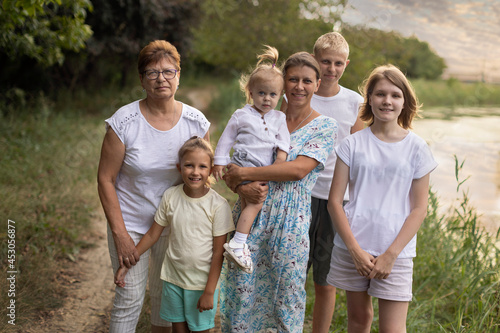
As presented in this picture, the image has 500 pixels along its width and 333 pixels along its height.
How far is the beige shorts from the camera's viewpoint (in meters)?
2.14

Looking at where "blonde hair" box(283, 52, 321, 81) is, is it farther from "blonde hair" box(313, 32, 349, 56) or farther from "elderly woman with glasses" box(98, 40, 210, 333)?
"elderly woman with glasses" box(98, 40, 210, 333)

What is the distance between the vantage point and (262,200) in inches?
88.9

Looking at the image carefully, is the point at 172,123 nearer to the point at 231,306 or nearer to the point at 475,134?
the point at 231,306

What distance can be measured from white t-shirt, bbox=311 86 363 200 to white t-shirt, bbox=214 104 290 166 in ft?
1.33

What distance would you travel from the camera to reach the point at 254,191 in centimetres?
222

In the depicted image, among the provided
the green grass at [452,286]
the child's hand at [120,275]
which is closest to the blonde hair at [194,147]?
the child's hand at [120,275]

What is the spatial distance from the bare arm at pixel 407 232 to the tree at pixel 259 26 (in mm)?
9863

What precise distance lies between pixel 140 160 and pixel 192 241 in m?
0.47

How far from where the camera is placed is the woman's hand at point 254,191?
7.29ft

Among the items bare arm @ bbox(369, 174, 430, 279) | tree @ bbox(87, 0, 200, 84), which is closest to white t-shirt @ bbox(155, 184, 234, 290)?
bare arm @ bbox(369, 174, 430, 279)

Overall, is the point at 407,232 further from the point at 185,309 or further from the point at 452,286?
the point at 452,286

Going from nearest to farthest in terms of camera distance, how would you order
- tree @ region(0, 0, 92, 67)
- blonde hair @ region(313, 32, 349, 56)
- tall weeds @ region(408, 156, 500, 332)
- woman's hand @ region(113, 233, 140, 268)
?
woman's hand @ region(113, 233, 140, 268)
blonde hair @ region(313, 32, 349, 56)
tall weeds @ region(408, 156, 500, 332)
tree @ region(0, 0, 92, 67)

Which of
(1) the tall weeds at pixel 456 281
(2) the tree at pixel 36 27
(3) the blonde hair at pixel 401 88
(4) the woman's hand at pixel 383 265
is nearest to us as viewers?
(4) the woman's hand at pixel 383 265

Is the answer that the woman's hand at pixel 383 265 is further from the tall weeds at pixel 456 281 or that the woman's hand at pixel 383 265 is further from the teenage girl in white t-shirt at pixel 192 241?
the tall weeds at pixel 456 281
